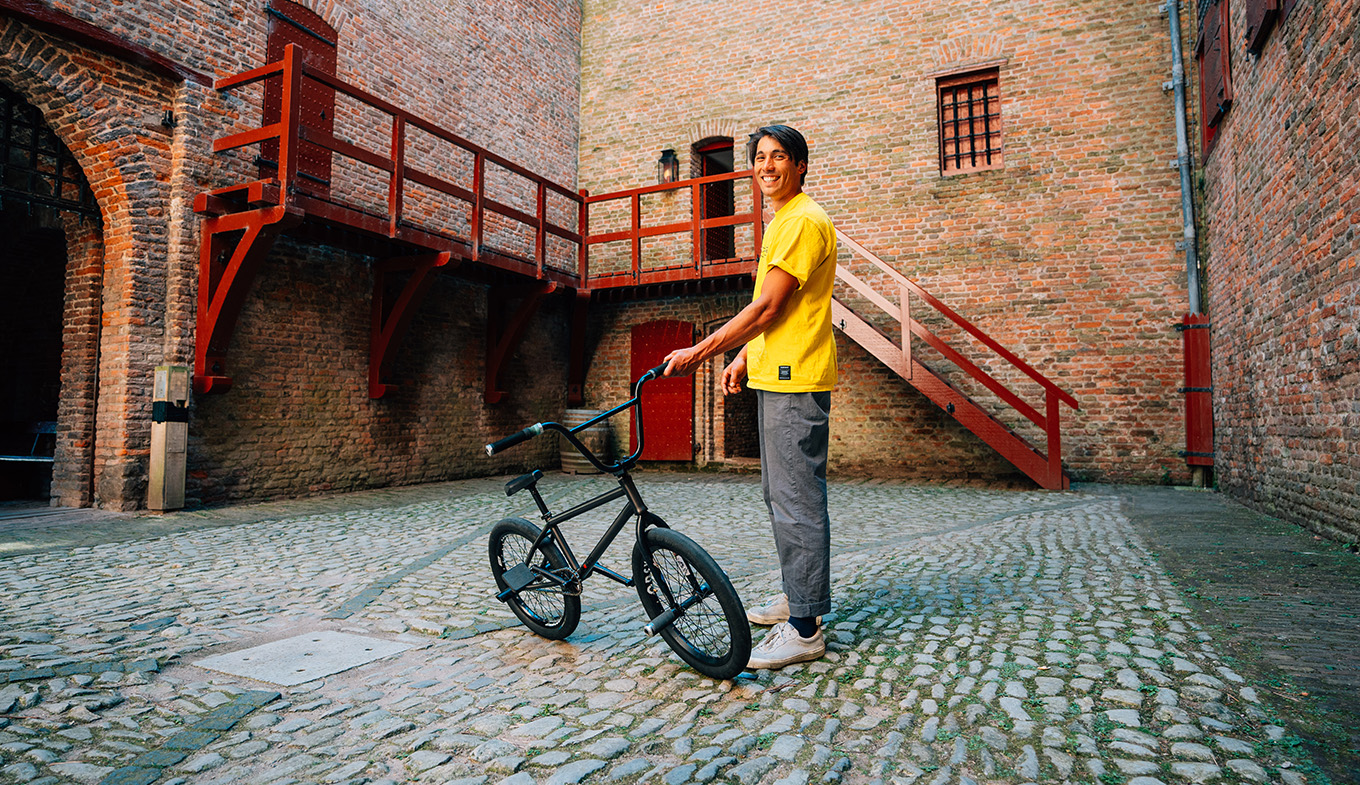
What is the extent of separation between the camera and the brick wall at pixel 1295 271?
14.8 feet

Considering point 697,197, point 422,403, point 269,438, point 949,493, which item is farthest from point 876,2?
point 269,438

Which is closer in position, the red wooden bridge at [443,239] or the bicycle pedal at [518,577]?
the bicycle pedal at [518,577]

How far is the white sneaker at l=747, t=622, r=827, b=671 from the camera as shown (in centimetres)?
249

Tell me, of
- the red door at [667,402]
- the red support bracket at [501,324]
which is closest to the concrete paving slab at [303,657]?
the red support bracket at [501,324]

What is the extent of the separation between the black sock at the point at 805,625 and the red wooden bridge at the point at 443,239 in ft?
18.8

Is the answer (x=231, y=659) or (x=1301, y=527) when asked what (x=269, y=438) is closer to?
(x=231, y=659)

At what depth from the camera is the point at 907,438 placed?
9.95m

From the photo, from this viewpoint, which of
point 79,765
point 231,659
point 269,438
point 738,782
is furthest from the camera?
point 269,438

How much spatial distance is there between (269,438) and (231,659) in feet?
17.0

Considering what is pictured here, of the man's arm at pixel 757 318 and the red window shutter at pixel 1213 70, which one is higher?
the red window shutter at pixel 1213 70

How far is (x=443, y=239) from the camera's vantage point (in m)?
7.93

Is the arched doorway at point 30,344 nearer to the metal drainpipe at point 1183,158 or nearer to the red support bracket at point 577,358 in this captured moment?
the red support bracket at point 577,358

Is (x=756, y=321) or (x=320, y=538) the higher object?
(x=756, y=321)

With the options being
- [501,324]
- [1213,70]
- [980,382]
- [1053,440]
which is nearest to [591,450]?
[501,324]
